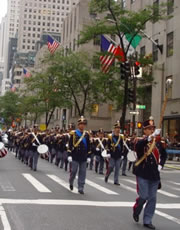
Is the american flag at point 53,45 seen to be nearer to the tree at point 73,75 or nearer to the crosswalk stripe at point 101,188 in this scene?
the tree at point 73,75

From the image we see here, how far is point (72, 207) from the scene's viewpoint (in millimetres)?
8992

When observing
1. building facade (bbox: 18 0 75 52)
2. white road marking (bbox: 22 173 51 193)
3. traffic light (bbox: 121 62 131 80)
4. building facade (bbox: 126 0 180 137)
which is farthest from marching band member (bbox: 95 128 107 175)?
building facade (bbox: 18 0 75 52)

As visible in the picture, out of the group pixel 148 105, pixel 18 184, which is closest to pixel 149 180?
pixel 18 184

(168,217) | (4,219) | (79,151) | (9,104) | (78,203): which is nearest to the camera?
(4,219)

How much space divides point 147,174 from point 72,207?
7.12 ft

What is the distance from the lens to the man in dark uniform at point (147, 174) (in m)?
7.53

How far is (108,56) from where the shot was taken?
2927 centimetres

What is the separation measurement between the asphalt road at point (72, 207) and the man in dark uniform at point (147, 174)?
0.32m

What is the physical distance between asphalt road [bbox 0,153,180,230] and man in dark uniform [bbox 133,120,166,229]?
319 millimetres

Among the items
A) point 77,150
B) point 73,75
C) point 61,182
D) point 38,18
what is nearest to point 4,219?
point 77,150

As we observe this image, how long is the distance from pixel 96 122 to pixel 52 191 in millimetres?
47708

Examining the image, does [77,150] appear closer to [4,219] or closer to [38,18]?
[4,219]

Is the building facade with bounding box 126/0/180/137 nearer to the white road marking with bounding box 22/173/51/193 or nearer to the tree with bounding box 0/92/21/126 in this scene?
the white road marking with bounding box 22/173/51/193

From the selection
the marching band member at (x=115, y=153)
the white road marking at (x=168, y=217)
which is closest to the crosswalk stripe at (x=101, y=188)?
the marching band member at (x=115, y=153)
